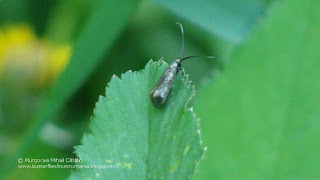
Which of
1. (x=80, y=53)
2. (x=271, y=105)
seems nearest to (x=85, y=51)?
(x=80, y=53)

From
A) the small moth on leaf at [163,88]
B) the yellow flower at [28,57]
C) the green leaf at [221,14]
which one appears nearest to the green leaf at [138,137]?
the small moth on leaf at [163,88]

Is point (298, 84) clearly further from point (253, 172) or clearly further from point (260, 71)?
point (253, 172)

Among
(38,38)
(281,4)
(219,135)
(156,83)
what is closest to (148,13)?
(38,38)

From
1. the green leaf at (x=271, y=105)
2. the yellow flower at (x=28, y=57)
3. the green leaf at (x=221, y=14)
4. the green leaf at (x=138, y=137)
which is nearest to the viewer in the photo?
the green leaf at (x=138, y=137)

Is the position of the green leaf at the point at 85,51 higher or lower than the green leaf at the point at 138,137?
higher

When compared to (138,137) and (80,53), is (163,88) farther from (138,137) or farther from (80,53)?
(80,53)

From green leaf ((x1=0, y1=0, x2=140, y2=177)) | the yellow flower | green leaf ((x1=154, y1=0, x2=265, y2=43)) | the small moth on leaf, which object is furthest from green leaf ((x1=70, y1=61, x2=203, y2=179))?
the yellow flower

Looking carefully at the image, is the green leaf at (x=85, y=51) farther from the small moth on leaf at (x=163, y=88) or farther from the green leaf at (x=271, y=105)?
the small moth on leaf at (x=163, y=88)
